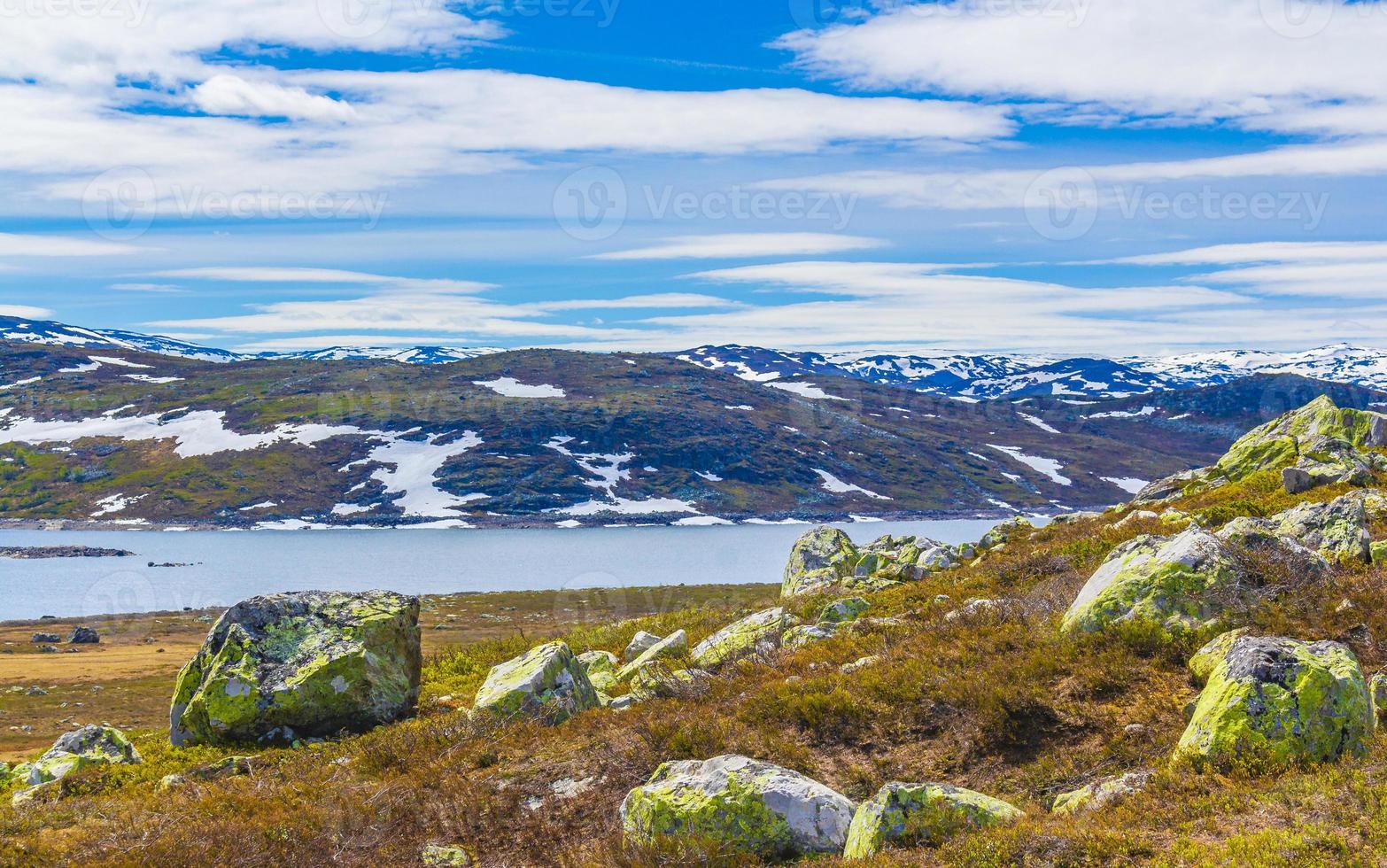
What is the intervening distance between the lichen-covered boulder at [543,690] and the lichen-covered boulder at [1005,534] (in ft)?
54.5

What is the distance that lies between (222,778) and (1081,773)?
42.5 feet

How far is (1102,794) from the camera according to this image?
10242 millimetres

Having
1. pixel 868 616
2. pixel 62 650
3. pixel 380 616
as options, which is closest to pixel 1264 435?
pixel 868 616

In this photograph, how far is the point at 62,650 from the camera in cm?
6775

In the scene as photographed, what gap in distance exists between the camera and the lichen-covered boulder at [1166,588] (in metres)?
14.2

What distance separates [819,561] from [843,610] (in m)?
14.3

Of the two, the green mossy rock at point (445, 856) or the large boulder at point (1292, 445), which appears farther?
the large boulder at point (1292, 445)

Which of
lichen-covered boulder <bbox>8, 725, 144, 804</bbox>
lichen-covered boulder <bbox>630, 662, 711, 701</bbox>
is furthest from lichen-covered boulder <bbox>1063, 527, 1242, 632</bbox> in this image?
lichen-covered boulder <bbox>8, 725, 144, 804</bbox>

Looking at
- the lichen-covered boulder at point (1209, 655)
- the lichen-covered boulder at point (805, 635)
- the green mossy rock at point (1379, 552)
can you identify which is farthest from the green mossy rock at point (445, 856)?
the green mossy rock at point (1379, 552)

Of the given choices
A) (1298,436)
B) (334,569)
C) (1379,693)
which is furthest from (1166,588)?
(334,569)

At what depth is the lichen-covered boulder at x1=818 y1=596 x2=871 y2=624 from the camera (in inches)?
804

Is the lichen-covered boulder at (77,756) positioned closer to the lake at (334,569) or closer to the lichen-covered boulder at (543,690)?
the lichen-covered boulder at (543,690)

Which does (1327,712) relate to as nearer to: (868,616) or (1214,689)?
(1214,689)

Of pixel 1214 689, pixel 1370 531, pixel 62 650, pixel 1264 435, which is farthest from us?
pixel 62 650
